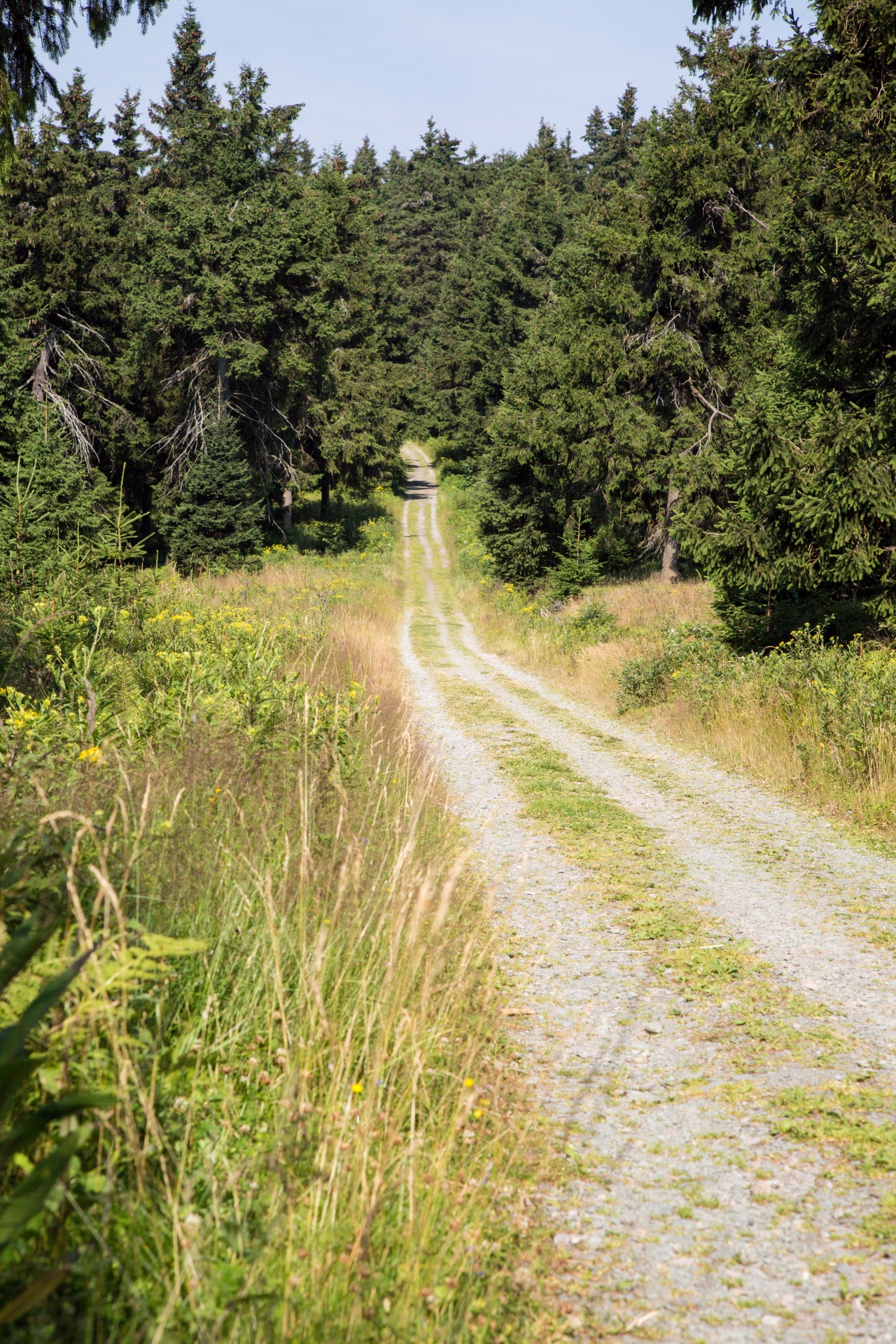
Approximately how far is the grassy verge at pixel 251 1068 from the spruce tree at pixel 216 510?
23.5 m

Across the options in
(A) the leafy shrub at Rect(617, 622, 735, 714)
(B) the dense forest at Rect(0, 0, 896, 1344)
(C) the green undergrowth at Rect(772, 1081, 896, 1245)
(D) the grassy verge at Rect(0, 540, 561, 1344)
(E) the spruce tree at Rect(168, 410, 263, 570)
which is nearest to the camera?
(D) the grassy verge at Rect(0, 540, 561, 1344)

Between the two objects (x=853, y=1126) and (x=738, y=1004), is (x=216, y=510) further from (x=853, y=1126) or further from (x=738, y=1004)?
(x=853, y=1126)

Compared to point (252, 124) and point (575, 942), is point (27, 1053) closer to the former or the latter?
point (575, 942)

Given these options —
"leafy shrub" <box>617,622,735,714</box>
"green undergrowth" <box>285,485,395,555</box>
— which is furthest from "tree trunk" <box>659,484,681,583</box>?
"green undergrowth" <box>285,485,395,555</box>

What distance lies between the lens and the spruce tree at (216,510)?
27672mm

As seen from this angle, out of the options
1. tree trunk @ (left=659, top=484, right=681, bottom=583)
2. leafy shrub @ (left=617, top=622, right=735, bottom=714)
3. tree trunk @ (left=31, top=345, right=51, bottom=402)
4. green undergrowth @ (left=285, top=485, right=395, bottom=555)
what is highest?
tree trunk @ (left=31, top=345, right=51, bottom=402)

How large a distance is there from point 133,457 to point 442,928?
30054 mm

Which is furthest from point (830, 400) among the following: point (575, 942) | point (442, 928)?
point (442, 928)

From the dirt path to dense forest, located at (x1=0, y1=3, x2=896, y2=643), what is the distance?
497 centimetres

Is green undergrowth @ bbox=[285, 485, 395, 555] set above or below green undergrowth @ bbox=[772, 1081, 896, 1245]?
above

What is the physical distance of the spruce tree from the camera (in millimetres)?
27672

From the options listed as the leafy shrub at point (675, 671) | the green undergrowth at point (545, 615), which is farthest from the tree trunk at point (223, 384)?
the leafy shrub at point (675, 671)

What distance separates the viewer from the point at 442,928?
409cm

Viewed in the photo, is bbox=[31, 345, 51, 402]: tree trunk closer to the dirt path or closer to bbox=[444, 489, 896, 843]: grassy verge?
bbox=[444, 489, 896, 843]: grassy verge
